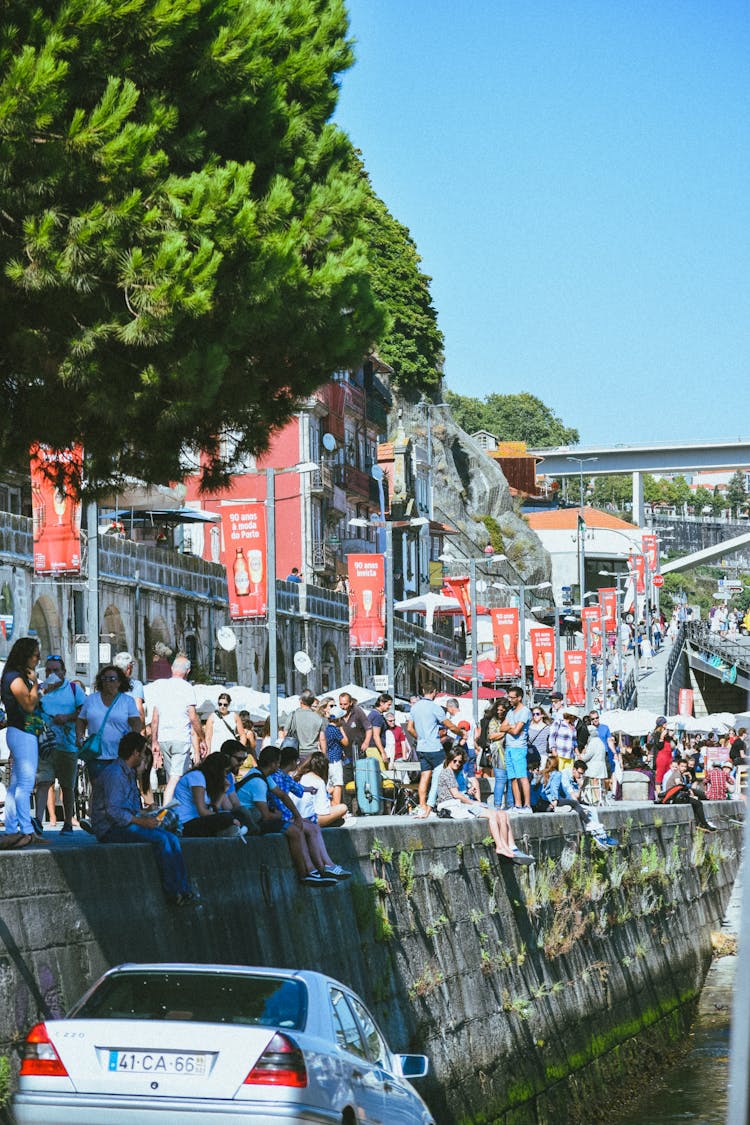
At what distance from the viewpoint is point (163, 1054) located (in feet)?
29.4

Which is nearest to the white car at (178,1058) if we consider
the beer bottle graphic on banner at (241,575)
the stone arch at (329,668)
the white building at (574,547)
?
the beer bottle graphic on banner at (241,575)

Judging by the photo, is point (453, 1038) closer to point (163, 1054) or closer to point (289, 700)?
point (163, 1054)

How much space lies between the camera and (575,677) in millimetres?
74438

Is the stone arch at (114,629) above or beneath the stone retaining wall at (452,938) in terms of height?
above

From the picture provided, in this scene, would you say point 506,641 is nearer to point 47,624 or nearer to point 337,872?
point 47,624

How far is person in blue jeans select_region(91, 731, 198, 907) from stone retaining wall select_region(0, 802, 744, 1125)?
0.13 meters

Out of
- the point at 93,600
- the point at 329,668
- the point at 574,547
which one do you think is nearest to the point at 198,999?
the point at 93,600

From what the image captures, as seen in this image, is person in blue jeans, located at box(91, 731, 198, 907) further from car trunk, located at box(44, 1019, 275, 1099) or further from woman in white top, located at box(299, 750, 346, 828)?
woman in white top, located at box(299, 750, 346, 828)

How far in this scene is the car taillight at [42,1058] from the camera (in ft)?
29.4

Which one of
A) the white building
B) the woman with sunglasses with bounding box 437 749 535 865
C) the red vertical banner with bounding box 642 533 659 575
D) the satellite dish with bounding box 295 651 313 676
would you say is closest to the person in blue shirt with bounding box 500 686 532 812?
the woman with sunglasses with bounding box 437 749 535 865

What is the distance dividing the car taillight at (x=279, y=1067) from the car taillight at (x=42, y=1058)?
86cm

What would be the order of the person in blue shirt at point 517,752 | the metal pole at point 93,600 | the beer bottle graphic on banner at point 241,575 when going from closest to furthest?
the person in blue shirt at point 517,752 < the metal pole at point 93,600 < the beer bottle graphic on banner at point 241,575

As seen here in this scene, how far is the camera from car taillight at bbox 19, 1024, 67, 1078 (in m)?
8.97

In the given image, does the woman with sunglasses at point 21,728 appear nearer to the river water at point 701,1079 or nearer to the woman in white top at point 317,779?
the woman in white top at point 317,779
